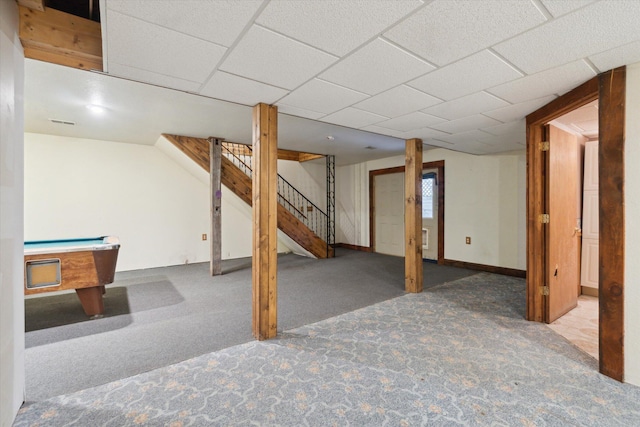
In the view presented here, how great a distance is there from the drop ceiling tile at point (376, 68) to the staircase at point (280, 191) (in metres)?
3.34

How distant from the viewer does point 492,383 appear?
1813 mm

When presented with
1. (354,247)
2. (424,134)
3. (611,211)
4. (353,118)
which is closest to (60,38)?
(353,118)

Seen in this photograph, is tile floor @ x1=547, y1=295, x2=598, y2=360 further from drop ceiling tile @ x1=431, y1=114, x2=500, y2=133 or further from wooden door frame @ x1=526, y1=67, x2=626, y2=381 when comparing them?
drop ceiling tile @ x1=431, y1=114, x2=500, y2=133

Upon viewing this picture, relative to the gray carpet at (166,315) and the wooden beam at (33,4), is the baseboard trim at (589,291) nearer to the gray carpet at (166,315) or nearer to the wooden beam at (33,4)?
the gray carpet at (166,315)

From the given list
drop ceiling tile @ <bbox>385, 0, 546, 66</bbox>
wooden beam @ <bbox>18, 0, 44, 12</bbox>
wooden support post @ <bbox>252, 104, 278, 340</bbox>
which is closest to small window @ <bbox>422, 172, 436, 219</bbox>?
wooden support post @ <bbox>252, 104, 278, 340</bbox>

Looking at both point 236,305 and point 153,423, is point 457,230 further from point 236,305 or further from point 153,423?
Result: point 153,423

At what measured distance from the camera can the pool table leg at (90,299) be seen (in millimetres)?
2873

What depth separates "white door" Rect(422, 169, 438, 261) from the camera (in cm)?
573

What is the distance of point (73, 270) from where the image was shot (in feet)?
8.80

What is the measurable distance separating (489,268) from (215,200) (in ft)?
15.4

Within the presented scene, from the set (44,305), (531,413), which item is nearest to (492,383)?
(531,413)

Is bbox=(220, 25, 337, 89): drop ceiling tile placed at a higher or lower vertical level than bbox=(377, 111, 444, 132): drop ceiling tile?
lower

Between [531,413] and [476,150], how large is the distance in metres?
3.74

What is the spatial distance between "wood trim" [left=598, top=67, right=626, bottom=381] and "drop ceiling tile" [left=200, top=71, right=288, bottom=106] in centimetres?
218
